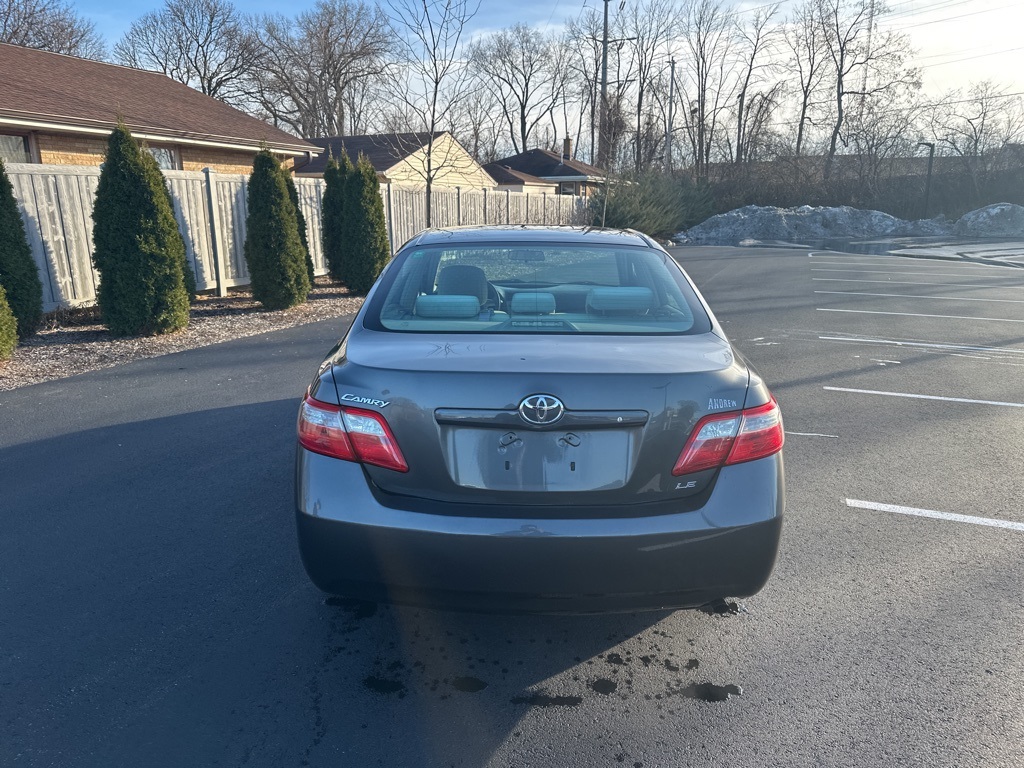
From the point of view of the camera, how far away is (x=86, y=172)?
31.5ft

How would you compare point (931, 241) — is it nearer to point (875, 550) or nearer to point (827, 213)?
point (827, 213)

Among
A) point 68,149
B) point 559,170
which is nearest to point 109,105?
point 68,149

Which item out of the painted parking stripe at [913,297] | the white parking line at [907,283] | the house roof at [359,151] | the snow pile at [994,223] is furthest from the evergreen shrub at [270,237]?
the snow pile at [994,223]

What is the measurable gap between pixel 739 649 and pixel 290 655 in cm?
178

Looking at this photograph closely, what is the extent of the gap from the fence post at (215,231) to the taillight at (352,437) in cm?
1062

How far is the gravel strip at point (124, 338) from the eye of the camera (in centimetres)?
748

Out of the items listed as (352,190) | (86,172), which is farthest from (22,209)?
(352,190)

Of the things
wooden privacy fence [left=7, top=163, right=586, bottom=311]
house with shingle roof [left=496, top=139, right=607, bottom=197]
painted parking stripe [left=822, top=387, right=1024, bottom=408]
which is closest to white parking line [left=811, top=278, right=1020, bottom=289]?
wooden privacy fence [left=7, top=163, right=586, bottom=311]

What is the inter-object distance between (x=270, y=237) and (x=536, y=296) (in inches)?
357

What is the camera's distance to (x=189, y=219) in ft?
37.2

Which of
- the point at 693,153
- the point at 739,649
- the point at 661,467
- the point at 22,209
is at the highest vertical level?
the point at 693,153

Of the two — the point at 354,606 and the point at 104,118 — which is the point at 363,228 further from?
the point at 354,606

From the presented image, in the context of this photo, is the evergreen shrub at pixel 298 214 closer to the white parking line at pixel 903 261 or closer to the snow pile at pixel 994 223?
the white parking line at pixel 903 261

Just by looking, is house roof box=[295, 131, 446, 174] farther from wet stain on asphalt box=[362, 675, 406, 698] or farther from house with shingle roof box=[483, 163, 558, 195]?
wet stain on asphalt box=[362, 675, 406, 698]
